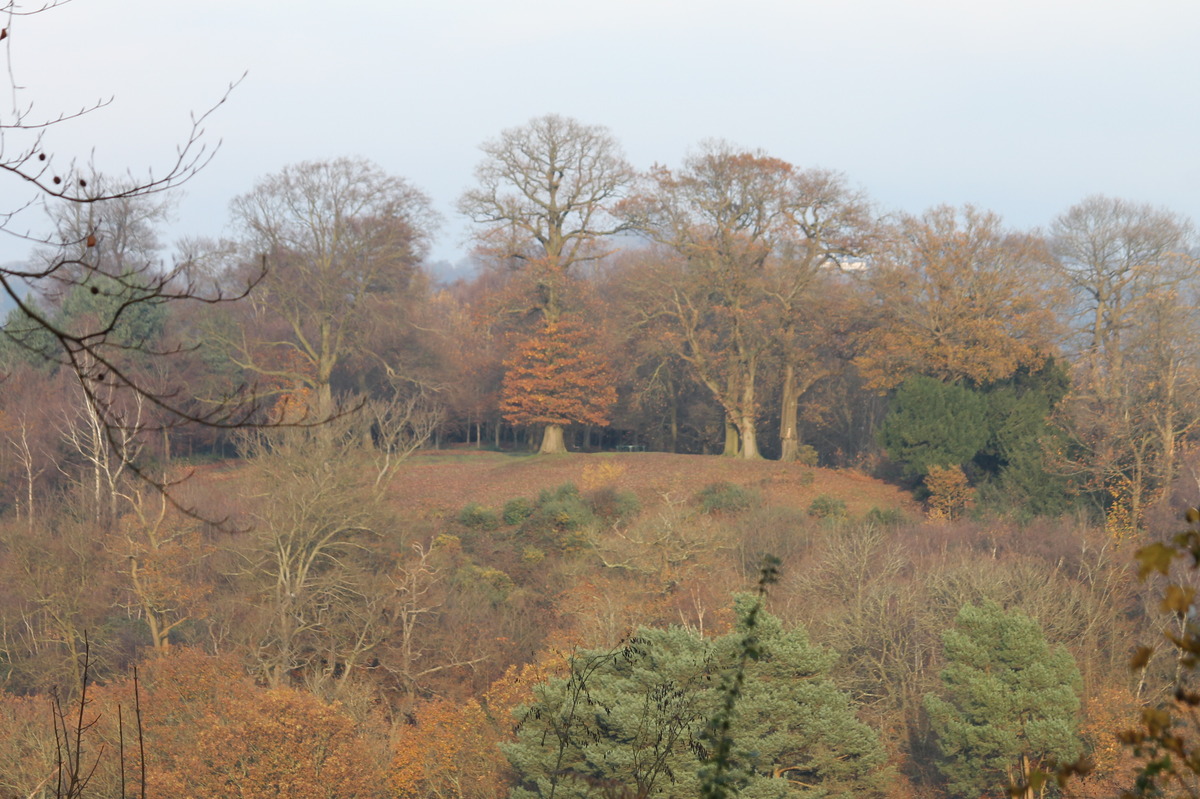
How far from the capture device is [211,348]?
40.1m

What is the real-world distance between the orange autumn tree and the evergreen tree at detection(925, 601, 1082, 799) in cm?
2452

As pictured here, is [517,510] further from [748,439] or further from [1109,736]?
[1109,736]

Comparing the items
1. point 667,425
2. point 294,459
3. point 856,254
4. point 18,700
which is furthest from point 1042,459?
point 18,700

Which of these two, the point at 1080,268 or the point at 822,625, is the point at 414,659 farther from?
the point at 1080,268

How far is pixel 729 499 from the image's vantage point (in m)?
33.0

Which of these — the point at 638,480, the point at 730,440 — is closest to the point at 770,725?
the point at 638,480

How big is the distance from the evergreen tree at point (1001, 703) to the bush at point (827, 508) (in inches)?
447

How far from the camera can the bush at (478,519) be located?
106 feet

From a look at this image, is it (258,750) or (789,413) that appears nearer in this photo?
(258,750)

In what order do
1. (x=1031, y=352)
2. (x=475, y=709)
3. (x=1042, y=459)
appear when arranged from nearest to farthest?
(x=475, y=709) → (x=1042, y=459) → (x=1031, y=352)

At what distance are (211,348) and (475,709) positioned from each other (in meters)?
Answer: 26.4

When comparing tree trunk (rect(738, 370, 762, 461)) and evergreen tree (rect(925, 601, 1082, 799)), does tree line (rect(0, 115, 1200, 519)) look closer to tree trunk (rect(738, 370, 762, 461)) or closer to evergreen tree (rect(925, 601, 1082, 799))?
tree trunk (rect(738, 370, 762, 461))

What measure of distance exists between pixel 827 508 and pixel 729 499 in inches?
125

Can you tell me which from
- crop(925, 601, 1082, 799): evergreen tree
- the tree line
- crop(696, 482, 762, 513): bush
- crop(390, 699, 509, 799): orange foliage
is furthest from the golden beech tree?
crop(390, 699, 509, 799): orange foliage
